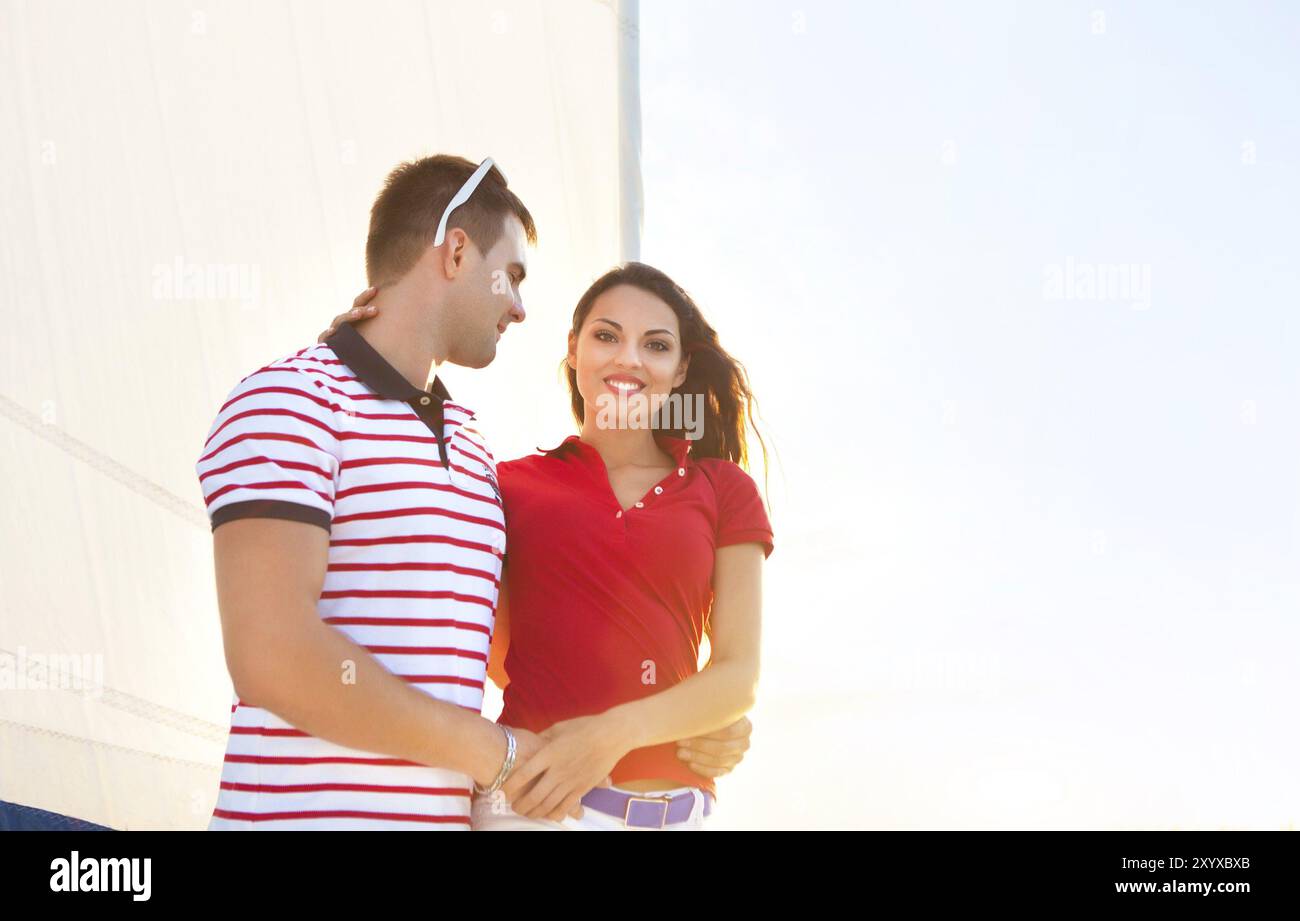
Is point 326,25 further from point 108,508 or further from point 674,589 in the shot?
point 674,589

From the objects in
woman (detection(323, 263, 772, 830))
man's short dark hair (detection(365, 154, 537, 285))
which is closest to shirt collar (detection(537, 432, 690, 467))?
woman (detection(323, 263, 772, 830))

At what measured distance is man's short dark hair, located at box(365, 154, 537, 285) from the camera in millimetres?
1877

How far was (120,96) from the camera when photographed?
9.82 ft

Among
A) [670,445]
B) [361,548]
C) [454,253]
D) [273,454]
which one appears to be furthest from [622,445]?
[273,454]

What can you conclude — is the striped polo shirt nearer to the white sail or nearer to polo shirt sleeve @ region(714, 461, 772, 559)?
polo shirt sleeve @ region(714, 461, 772, 559)

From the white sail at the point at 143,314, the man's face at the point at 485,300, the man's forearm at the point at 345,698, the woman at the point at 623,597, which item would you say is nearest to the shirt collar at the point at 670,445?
the woman at the point at 623,597

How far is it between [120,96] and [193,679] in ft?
5.13

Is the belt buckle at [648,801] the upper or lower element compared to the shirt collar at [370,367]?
lower

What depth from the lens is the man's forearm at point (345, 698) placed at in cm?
139

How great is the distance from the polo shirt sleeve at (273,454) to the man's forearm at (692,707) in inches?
22.4

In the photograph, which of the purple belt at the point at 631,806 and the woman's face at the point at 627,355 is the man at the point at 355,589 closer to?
the purple belt at the point at 631,806

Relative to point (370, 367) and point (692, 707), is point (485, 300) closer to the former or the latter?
Result: point (370, 367)

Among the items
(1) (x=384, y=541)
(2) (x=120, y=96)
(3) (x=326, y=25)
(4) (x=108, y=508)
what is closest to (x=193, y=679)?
(4) (x=108, y=508)
